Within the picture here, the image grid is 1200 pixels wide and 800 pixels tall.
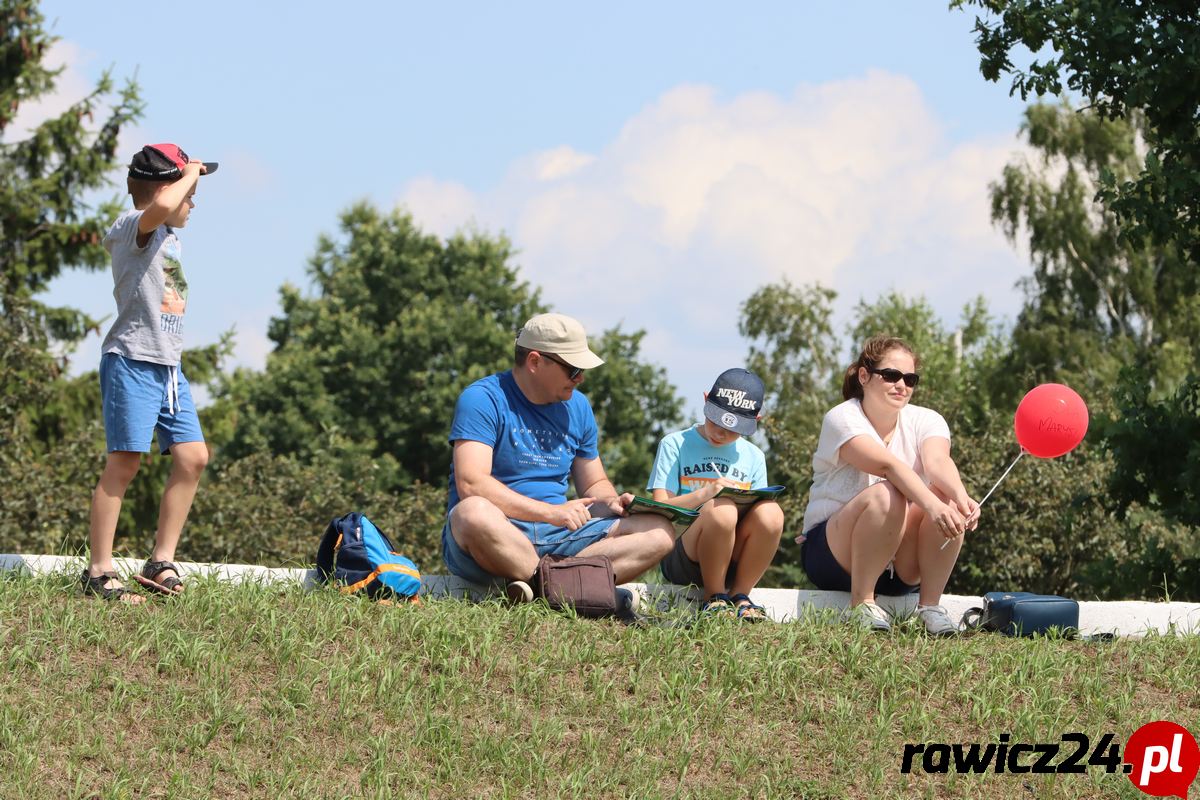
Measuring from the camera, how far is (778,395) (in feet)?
122

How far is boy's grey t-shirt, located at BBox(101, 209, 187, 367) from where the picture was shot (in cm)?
630

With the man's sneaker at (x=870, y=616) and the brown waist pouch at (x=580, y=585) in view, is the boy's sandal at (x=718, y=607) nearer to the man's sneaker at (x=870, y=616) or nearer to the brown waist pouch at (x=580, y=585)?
the brown waist pouch at (x=580, y=585)

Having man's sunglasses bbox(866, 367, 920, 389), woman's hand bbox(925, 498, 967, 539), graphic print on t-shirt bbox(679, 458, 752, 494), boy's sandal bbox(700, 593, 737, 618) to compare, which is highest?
man's sunglasses bbox(866, 367, 920, 389)

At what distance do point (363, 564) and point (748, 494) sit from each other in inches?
71.4

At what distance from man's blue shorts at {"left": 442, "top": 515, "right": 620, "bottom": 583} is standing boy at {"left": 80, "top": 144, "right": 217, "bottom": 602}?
125 centimetres

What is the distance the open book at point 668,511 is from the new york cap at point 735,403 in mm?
587

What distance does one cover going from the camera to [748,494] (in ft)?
21.6

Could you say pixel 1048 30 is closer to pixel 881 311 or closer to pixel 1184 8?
pixel 1184 8

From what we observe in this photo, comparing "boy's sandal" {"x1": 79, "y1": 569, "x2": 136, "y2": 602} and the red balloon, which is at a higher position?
the red balloon

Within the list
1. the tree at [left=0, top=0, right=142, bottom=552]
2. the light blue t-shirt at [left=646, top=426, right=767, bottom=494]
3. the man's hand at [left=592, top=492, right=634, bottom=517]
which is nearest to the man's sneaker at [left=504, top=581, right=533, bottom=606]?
the man's hand at [left=592, top=492, right=634, bottom=517]

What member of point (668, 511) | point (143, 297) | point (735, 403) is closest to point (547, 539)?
point (668, 511)

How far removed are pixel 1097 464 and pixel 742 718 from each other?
15711mm

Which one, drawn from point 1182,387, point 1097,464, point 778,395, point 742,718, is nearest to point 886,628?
point 742,718

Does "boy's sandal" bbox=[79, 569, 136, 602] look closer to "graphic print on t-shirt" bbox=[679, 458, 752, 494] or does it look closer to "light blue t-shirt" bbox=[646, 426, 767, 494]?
"light blue t-shirt" bbox=[646, 426, 767, 494]
